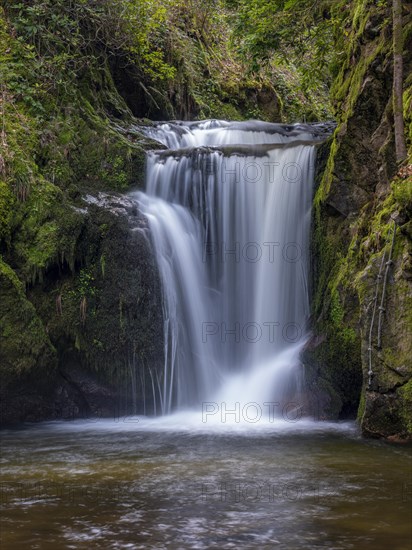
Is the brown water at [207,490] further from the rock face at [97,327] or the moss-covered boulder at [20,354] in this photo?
the rock face at [97,327]

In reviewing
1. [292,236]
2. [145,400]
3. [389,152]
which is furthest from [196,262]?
[389,152]

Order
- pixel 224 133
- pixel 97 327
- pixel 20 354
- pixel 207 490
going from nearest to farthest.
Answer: pixel 207 490 → pixel 20 354 → pixel 97 327 → pixel 224 133

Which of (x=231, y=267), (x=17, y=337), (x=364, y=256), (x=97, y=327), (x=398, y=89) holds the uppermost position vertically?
(x=398, y=89)

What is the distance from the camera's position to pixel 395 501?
455cm

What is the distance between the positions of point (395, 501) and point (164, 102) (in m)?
12.1

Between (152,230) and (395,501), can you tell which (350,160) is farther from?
(395,501)

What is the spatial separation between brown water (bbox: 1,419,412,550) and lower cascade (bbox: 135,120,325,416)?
1682 mm

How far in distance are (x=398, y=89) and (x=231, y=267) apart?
12.3 feet

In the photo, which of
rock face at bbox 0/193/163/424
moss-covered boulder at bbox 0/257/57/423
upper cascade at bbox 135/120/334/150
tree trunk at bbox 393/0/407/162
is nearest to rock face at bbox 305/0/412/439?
tree trunk at bbox 393/0/407/162

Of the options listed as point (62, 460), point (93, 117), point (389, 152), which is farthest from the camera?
point (93, 117)

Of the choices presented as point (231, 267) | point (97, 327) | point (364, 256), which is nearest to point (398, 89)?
point (364, 256)

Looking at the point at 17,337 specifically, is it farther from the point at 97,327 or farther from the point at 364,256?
the point at 364,256

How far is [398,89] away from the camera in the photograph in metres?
8.11

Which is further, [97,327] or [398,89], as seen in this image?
[97,327]
